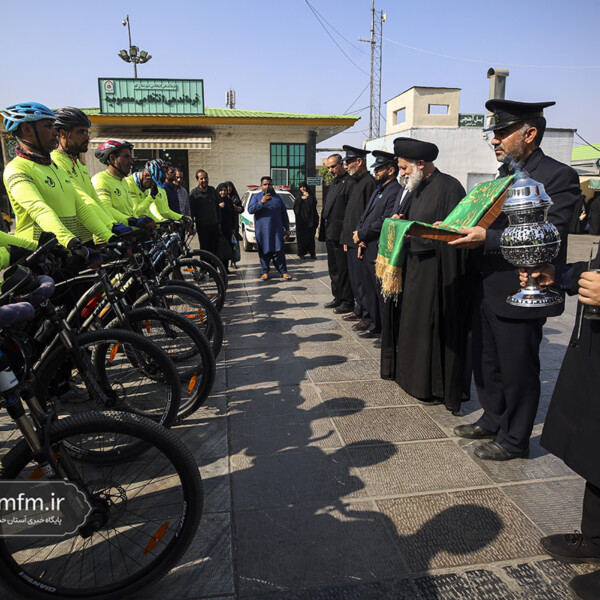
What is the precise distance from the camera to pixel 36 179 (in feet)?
11.1

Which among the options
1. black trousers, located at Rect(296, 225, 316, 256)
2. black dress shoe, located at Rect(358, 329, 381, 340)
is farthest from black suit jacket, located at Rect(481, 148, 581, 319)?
black trousers, located at Rect(296, 225, 316, 256)

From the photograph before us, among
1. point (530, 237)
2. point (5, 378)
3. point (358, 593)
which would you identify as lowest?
point (358, 593)

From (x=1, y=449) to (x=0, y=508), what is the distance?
1.63 metres

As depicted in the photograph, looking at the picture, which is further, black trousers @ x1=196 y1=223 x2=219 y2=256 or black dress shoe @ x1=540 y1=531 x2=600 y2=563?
black trousers @ x1=196 y1=223 x2=219 y2=256

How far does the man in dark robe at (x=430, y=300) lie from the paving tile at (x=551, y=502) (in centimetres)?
93

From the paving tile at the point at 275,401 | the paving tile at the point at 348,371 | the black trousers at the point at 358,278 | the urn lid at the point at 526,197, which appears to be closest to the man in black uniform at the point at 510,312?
the urn lid at the point at 526,197

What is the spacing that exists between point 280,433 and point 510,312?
1.67 meters

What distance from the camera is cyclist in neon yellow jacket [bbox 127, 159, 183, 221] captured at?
21.3 feet

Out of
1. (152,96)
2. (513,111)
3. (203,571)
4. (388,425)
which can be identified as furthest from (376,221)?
(152,96)

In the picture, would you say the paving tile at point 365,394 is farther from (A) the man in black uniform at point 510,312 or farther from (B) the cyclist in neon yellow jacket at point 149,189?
(B) the cyclist in neon yellow jacket at point 149,189

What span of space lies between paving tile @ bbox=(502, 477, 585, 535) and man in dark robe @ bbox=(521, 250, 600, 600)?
208 millimetres

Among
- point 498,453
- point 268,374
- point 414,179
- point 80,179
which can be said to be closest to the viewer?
point 498,453

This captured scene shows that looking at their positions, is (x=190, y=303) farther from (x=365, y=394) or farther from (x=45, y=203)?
(x=365, y=394)

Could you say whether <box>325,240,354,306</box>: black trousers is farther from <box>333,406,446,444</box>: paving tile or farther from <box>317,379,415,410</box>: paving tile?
<box>333,406,446,444</box>: paving tile
